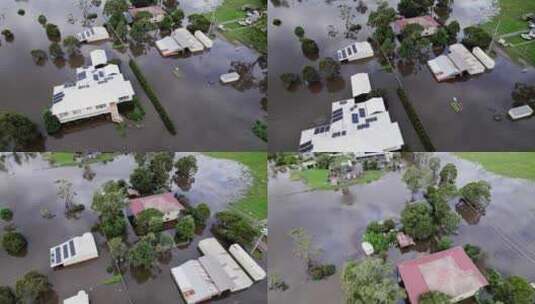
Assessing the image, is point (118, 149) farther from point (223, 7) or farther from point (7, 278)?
point (223, 7)

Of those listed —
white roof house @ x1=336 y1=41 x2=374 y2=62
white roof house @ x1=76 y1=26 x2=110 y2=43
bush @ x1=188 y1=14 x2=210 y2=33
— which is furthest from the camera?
bush @ x1=188 y1=14 x2=210 y2=33

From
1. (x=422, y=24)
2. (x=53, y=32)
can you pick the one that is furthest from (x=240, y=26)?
(x=53, y=32)

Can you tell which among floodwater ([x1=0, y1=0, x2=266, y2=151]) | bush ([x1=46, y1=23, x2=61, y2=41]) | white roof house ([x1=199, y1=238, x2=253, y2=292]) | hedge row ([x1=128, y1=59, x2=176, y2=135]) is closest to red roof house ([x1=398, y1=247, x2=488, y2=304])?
white roof house ([x1=199, y1=238, x2=253, y2=292])

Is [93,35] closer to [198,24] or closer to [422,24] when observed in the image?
[198,24]

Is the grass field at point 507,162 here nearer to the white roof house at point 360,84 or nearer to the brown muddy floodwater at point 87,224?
the white roof house at point 360,84

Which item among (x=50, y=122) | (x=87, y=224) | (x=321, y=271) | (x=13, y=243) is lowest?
(x=321, y=271)

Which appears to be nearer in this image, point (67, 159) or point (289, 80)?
point (67, 159)

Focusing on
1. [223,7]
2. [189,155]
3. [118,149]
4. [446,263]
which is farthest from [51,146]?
[446,263]

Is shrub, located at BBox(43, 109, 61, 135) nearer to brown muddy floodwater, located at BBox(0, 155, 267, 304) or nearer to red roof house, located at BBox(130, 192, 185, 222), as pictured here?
brown muddy floodwater, located at BBox(0, 155, 267, 304)
